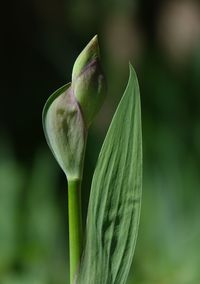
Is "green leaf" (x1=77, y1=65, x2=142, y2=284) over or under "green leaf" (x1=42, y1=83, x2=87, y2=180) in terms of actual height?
under

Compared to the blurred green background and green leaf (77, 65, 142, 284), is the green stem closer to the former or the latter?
green leaf (77, 65, 142, 284)

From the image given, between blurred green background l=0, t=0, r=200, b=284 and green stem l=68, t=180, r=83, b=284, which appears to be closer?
green stem l=68, t=180, r=83, b=284

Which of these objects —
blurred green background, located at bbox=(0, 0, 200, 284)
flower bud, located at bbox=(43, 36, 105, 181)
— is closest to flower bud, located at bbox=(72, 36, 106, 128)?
flower bud, located at bbox=(43, 36, 105, 181)

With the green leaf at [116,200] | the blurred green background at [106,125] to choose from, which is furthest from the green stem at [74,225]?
the blurred green background at [106,125]

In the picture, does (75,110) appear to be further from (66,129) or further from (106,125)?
(106,125)

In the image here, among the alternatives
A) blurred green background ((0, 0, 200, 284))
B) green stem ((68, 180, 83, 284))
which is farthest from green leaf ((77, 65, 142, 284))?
blurred green background ((0, 0, 200, 284))

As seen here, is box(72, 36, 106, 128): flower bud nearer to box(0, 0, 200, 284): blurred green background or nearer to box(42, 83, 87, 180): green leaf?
box(42, 83, 87, 180): green leaf

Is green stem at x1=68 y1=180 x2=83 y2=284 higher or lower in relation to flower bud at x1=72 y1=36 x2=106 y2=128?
lower
